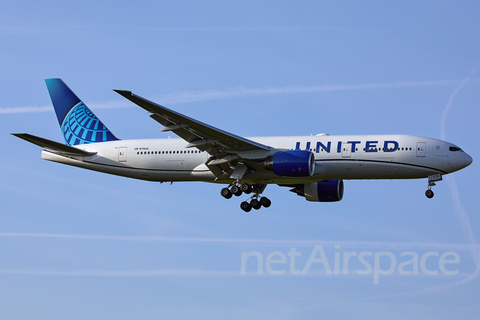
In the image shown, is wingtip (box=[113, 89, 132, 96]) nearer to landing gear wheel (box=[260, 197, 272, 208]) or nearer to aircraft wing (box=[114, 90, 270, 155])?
aircraft wing (box=[114, 90, 270, 155])

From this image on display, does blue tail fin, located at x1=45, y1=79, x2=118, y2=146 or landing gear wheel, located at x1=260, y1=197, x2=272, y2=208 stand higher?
blue tail fin, located at x1=45, y1=79, x2=118, y2=146

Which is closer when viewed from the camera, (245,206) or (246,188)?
(246,188)

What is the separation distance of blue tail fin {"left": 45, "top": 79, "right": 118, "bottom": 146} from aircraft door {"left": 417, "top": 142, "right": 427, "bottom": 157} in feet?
57.7

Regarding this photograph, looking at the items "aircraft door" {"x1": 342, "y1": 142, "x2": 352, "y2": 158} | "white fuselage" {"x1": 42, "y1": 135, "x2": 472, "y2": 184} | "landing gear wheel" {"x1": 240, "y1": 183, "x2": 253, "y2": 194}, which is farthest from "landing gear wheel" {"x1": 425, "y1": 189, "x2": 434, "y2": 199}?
"landing gear wheel" {"x1": 240, "y1": 183, "x2": 253, "y2": 194}

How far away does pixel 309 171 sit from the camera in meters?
30.8

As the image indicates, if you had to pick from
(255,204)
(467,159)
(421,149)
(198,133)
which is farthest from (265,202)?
(467,159)

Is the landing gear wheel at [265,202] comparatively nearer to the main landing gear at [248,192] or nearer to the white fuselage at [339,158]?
the main landing gear at [248,192]

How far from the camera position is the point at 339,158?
1256 inches

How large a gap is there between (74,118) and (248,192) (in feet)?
42.0

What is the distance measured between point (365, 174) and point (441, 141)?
166 inches

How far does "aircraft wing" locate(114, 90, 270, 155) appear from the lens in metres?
28.8

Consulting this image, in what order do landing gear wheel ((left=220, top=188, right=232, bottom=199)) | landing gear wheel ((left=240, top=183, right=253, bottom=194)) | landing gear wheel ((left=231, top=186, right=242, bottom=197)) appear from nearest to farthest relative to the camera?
landing gear wheel ((left=231, top=186, right=242, bottom=197)), landing gear wheel ((left=240, top=183, right=253, bottom=194)), landing gear wheel ((left=220, top=188, right=232, bottom=199))

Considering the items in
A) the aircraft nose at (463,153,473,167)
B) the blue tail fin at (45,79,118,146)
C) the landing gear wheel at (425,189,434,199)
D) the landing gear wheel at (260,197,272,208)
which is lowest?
the landing gear wheel at (425,189,434,199)

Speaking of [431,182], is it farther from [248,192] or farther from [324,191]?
[248,192]
